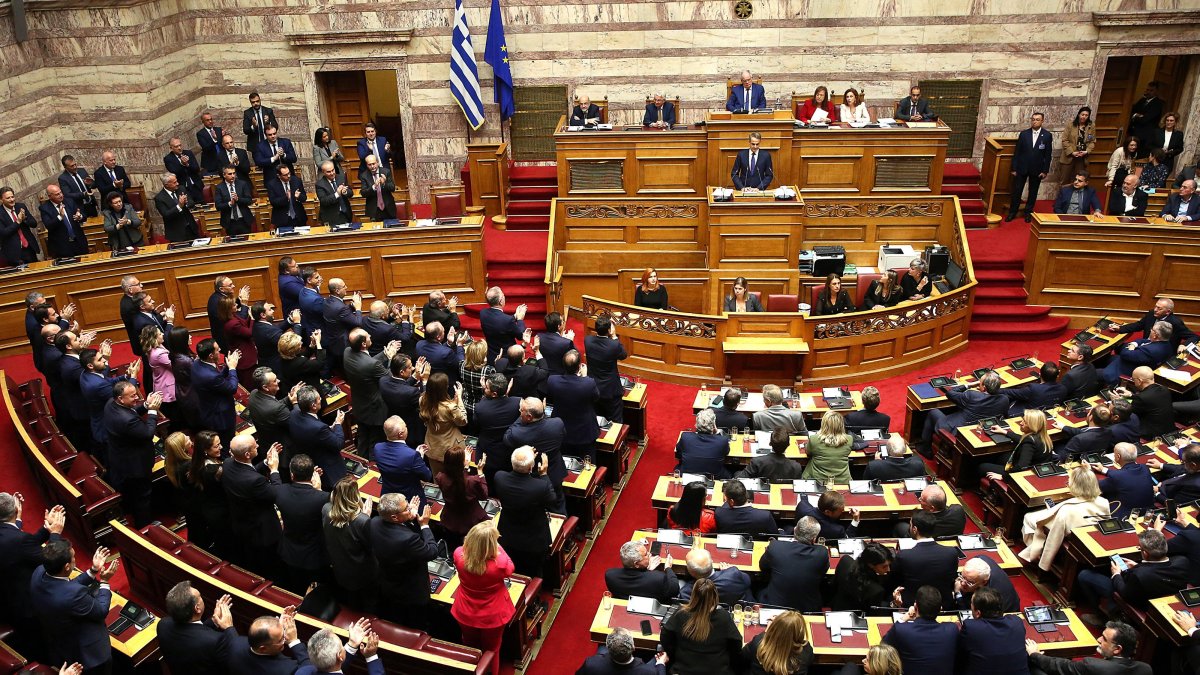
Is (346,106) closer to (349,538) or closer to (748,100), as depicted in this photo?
(748,100)

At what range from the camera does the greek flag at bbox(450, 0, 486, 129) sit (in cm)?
1360

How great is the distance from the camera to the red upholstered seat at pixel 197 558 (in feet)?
20.6

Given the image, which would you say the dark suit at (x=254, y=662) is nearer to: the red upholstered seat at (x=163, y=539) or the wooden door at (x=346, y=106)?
the red upholstered seat at (x=163, y=539)

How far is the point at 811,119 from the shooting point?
492 inches

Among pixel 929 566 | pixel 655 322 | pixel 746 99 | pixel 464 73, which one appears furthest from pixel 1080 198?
pixel 464 73

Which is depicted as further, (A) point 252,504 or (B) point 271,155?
(B) point 271,155

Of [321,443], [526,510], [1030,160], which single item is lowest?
[526,510]

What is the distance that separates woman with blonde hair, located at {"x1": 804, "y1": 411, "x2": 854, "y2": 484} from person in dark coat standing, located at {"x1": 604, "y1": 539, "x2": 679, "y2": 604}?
200 centimetres

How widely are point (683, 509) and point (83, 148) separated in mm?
10839

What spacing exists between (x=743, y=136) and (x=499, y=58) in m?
4.25

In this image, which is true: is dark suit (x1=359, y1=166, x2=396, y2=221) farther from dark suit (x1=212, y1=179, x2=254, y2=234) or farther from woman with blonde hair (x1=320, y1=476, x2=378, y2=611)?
woman with blonde hair (x1=320, y1=476, x2=378, y2=611)

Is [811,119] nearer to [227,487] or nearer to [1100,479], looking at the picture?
[1100,479]

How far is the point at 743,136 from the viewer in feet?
39.6

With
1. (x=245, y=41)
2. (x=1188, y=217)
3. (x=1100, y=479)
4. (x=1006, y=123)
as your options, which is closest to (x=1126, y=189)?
(x=1188, y=217)
